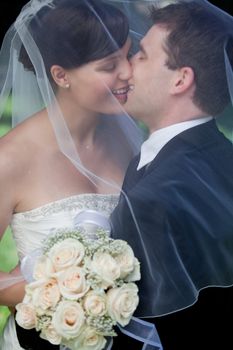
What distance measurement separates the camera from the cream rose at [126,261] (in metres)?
2.68

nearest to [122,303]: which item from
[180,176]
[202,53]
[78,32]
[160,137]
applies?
[180,176]

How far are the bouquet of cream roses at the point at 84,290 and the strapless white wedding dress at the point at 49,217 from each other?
301 mm

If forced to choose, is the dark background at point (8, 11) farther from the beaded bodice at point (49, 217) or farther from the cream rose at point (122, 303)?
the cream rose at point (122, 303)

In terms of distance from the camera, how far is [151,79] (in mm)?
2850

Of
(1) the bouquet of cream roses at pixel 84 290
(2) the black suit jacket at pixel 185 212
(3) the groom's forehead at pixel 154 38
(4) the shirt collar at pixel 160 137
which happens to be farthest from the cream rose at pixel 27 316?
(3) the groom's forehead at pixel 154 38

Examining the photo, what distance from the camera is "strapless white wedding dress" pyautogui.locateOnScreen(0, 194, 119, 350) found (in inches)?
119

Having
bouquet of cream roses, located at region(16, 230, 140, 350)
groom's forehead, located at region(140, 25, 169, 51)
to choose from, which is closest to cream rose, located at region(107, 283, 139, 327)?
bouquet of cream roses, located at region(16, 230, 140, 350)

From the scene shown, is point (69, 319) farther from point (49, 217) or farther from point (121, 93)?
point (121, 93)

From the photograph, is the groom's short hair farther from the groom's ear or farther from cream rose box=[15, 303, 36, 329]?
cream rose box=[15, 303, 36, 329]

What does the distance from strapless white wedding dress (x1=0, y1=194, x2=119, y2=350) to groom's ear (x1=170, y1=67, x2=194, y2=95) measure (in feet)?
1.53

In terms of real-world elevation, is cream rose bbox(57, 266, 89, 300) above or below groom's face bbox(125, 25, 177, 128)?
below

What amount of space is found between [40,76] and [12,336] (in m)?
1.11

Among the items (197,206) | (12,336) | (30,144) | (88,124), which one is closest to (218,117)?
(197,206)

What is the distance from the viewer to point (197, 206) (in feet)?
9.09
